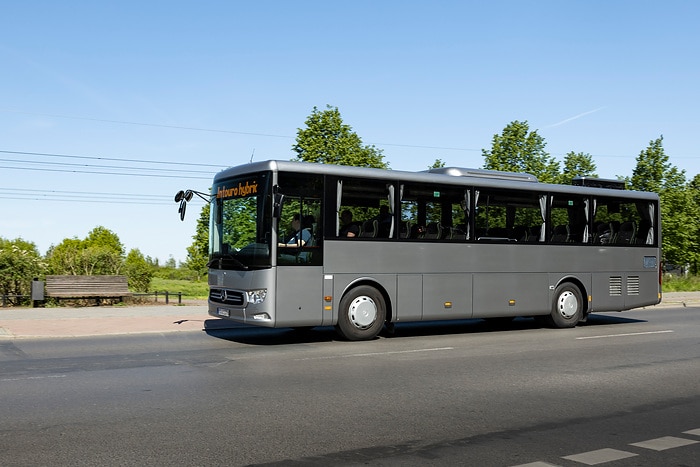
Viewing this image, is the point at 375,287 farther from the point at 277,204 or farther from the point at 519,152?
the point at 519,152

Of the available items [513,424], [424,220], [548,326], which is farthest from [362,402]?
[548,326]

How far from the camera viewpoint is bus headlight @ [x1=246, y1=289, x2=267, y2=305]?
41.8ft

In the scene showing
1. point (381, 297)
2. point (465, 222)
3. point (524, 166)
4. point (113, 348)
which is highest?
point (524, 166)

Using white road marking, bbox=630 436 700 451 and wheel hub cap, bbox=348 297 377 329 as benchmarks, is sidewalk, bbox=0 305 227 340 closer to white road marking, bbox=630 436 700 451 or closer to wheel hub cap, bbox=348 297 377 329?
wheel hub cap, bbox=348 297 377 329

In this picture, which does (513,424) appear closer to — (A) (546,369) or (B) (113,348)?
(A) (546,369)

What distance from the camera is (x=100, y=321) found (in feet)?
55.7

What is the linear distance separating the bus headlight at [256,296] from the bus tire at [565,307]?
24.3 feet

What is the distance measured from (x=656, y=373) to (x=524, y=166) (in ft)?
109

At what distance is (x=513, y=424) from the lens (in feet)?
22.9

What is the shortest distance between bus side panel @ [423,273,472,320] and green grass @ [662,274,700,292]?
2557cm

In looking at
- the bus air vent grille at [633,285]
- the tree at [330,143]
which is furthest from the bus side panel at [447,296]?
the tree at [330,143]

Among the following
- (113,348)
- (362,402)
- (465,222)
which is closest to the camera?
(362,402)

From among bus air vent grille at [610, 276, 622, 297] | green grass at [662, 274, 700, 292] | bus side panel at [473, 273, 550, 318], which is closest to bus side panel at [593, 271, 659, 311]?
bus air vent grille at [610, 276, 622, 297]

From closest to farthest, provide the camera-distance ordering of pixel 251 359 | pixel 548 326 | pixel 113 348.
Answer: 1. pixel 251 359
2. pixel 113 348
3. pixel 548 326
